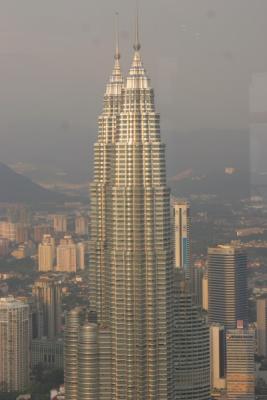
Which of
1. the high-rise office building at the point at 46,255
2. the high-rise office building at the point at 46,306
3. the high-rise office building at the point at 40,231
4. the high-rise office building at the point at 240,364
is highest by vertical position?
the high-rise office building at the point at 40,231

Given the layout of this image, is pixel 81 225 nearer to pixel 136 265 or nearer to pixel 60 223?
pixel 60 223

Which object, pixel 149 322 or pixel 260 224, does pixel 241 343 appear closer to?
pixel 260 224

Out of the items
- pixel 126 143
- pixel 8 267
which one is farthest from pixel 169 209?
pixel 8 267

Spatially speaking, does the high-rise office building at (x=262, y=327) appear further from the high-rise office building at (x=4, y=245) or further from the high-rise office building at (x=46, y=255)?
the high-rise office building at (x=4, y=245)

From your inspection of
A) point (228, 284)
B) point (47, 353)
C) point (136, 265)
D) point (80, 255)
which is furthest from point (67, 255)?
point (136, 265)

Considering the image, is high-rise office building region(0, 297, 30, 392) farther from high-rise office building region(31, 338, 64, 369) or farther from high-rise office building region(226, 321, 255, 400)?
high-rise office building region(226, 321, 255, 400)

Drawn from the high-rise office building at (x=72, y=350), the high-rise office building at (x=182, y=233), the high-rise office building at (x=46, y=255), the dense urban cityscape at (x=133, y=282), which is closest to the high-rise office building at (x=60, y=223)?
the dense urban cityscape at (x=133, y=282)

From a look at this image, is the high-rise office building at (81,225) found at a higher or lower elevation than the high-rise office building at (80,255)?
higher
